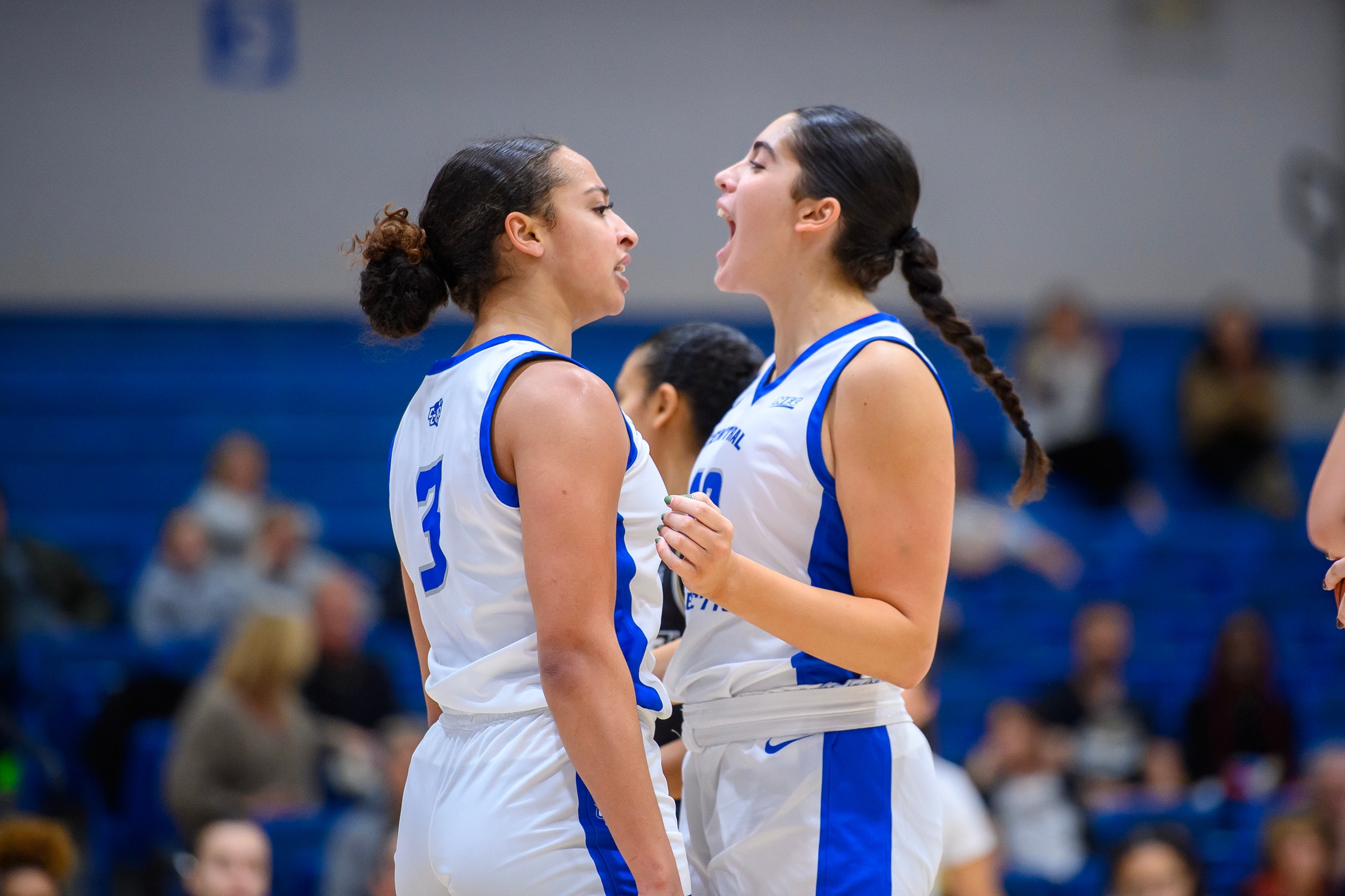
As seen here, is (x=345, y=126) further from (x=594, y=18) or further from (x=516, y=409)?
(x=516, y=409)

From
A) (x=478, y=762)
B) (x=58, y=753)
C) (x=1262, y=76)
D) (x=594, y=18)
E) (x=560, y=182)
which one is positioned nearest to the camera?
(x=478, y=762)

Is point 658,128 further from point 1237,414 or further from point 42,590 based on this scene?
point 42,590

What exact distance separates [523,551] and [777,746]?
0.55 m

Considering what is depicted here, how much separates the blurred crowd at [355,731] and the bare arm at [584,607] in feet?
6.02

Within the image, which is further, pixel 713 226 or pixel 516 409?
pixel 713 226

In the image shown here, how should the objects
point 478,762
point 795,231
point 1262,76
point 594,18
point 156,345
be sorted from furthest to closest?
point 1262,76 < point 594,18 < point 156,345 < point 795,231 < point 478,762

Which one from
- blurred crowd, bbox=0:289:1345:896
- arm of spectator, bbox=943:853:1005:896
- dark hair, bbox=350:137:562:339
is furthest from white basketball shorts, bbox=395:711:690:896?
arm of spectator, bbox=943:853:1005:896

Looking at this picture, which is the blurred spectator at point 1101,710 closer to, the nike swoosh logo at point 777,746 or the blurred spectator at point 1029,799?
A: the blurred spectator at point 1029,799

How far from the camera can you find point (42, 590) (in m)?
6.68

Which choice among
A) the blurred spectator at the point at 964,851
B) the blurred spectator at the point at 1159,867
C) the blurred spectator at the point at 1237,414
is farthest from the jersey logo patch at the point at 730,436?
the blurred spectator at the point at 1237,414

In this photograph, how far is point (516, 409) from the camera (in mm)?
1809

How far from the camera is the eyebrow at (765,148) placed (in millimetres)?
2297

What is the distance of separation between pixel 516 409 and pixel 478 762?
0.46 m

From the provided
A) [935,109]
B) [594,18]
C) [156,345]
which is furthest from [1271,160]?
[156,345]
